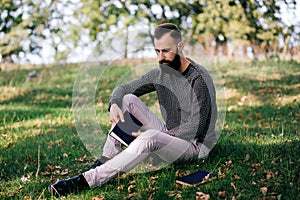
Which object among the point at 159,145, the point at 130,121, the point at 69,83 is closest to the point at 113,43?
the point at 130,121

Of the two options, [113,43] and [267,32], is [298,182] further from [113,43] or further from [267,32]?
[267,32]

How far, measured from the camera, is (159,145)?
10.5ft

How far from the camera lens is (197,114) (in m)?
3.27

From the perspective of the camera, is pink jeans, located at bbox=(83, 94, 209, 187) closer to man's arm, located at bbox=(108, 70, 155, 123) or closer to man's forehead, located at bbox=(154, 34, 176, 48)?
man's arm, located at bbox=(108, 70, 155, 123)

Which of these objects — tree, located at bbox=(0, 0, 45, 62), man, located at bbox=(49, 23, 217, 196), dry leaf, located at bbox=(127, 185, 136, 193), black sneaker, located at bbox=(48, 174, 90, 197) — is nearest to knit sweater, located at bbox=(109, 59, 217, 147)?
man, located at bbox=(49, 23, 217, 196)

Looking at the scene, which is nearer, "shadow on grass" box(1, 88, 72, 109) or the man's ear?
the man's ear

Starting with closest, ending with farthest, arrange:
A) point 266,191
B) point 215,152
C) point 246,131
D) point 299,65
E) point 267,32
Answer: point 266,191, point 215,152, point 246,131, point 299,65, point 267,32

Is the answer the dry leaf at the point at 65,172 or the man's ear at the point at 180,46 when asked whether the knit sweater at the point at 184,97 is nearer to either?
the man's ear at the point at 180,46

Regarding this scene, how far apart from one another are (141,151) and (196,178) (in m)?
0.48

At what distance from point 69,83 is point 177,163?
672 cm

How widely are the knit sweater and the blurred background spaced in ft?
19.1

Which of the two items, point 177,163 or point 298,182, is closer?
point 298,182

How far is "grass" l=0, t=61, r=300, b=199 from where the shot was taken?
3.00 m

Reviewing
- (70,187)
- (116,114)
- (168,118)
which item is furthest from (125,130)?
(70,187)
